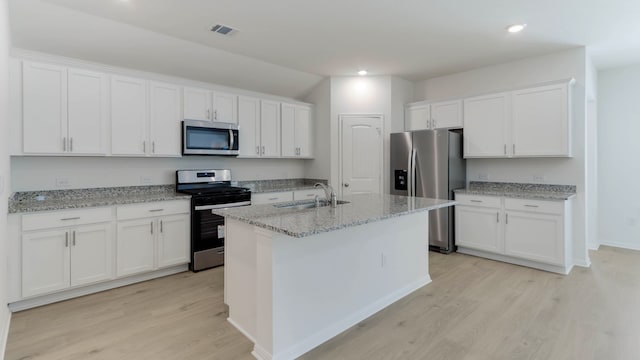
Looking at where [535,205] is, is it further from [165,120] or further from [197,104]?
[165,120]

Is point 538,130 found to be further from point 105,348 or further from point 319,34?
point 105,348

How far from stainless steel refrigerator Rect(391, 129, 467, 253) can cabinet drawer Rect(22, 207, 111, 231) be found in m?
3.77

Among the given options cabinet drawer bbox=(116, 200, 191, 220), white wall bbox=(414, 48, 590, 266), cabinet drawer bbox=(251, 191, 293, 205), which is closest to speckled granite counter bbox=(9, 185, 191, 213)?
cabinet drawer bbox=(116, 200, 191, 220)

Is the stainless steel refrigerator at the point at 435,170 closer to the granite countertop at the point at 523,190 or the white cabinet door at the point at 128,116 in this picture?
the granite countertop at the point at 523,190

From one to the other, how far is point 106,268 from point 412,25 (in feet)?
12.8

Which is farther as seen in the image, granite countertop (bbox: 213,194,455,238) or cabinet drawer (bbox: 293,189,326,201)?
cabinet drawer (bbox: 293,189,326,201)

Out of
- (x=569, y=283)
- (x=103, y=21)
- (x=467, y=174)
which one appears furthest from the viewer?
(x=467, y=174)

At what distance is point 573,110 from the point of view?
156 inches

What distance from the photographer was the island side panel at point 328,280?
6.71ft

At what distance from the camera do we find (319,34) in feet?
11.6

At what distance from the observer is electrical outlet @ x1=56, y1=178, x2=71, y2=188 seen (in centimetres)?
339

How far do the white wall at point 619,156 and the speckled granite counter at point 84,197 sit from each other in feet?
19.2

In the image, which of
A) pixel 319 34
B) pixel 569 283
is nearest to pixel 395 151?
pixel 319 34

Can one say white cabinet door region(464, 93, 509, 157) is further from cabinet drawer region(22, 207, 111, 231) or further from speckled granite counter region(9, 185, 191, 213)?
cabinet drawer region(22, 207, 111, 231)
